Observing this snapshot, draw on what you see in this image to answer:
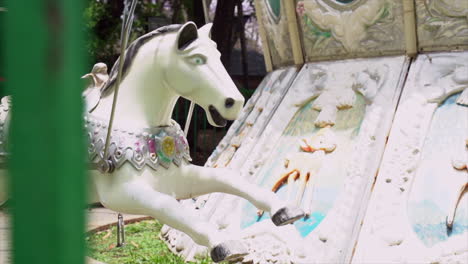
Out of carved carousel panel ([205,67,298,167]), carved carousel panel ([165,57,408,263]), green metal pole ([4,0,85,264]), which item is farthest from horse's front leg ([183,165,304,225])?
carved carousel panel ([205,67,298,167])

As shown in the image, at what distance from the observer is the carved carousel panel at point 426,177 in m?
3.85

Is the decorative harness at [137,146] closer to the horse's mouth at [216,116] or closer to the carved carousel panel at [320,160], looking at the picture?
the horse's mouth at [216,116]

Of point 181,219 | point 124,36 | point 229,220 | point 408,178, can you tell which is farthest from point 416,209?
point 124,36

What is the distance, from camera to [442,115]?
175 inches

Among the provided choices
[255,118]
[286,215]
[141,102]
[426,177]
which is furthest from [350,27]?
[286,215]

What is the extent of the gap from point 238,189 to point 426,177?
1.92 meters

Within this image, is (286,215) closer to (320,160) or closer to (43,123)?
(43,123)

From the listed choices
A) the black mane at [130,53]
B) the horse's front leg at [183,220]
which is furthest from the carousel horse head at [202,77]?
the horse's front leg at [183,220]

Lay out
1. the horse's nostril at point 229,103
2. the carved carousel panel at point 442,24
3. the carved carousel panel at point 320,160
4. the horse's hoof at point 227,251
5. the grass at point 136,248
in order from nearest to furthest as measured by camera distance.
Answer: the horse's hoof at point 227,251
the horse's nostril at point 229,103
the carved carousel panel at point 320,160
the carved carousel panel at point 442,24
the grass at point 136,248

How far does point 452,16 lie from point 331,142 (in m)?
1.30

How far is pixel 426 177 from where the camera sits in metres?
4.14

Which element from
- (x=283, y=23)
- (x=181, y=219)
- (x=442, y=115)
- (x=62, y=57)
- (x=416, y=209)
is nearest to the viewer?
(x=62, y=57)

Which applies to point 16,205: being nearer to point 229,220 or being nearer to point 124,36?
point 124,36

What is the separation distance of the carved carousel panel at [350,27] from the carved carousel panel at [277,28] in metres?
0.26
